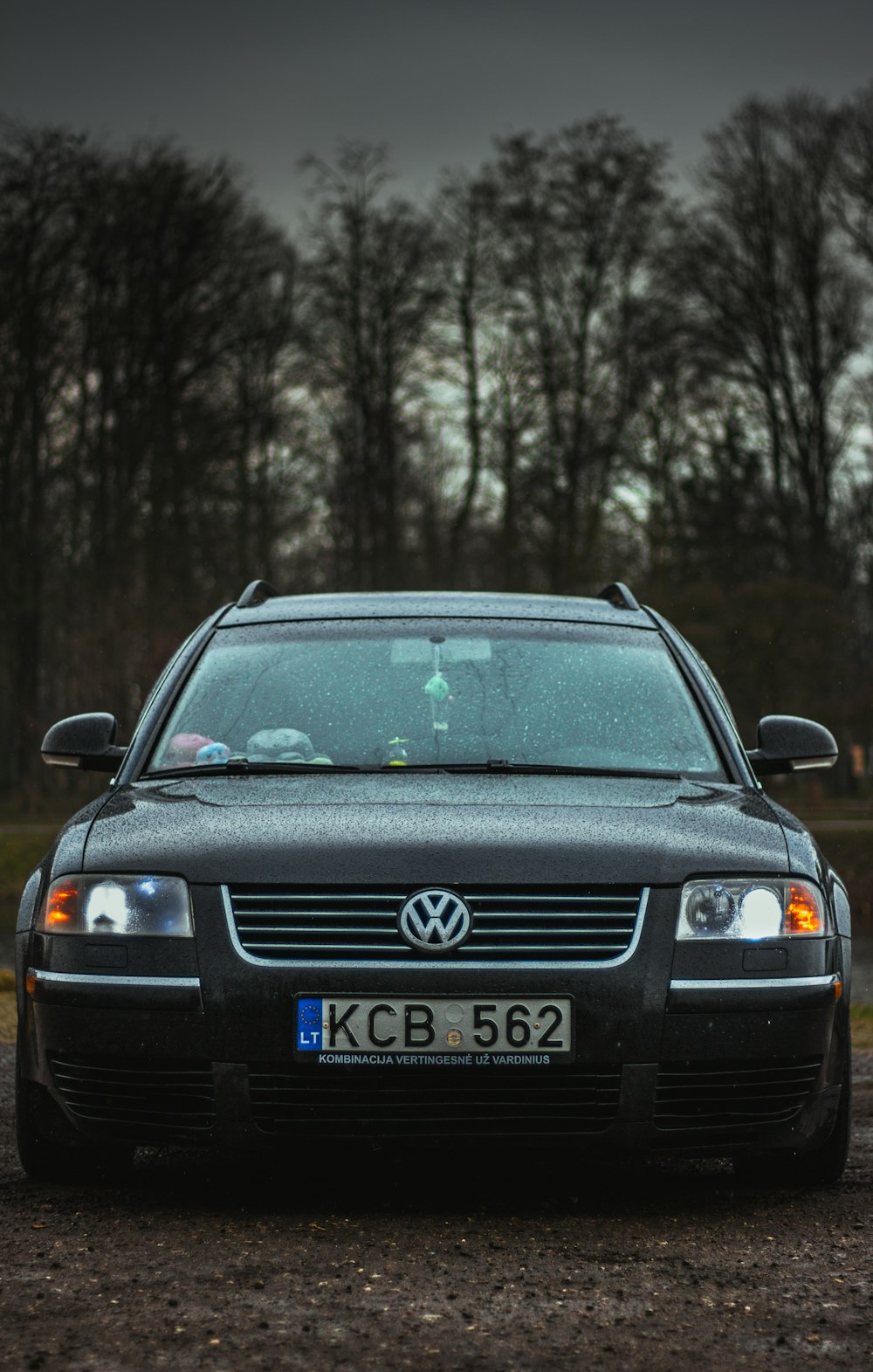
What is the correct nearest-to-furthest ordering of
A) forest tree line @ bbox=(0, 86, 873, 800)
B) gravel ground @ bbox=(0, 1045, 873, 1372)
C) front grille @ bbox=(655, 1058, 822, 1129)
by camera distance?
gravel ground @ bbox=(0, 1045, 873, 1372), front grille @ bbox=(655, 1058, 822, 1129), forest tree line @ bbox=(0, 86, 873, 800)

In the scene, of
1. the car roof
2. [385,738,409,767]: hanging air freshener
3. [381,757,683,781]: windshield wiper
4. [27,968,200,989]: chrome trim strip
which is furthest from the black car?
the car roof

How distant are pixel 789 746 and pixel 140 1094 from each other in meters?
2.44

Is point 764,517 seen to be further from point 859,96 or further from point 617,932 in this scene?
point 617,932

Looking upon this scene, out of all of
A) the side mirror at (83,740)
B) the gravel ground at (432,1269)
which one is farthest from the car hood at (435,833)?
the side mirror at (83,740)

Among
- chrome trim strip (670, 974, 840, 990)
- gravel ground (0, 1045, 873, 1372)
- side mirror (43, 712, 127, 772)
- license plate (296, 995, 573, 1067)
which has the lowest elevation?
gravel ground (0, 1045, 873, 1372)

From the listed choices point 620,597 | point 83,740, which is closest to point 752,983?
point 83,740

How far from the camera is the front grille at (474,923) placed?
4.53 metres

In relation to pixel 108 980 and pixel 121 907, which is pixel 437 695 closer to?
pixel 121 907

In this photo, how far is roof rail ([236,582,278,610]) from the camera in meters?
6.81

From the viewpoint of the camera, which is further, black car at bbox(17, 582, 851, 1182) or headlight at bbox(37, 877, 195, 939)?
headlight at bbox(37, 877, 195, 939)

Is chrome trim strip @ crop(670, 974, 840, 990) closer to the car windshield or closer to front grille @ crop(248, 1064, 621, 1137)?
front grille @ crop(248, 1064, 621, 1137)

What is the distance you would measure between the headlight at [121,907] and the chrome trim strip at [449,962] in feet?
0.49

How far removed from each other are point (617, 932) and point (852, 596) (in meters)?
31.0

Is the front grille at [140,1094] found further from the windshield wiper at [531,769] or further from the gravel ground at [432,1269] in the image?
the windshield wiper at [531,769]
